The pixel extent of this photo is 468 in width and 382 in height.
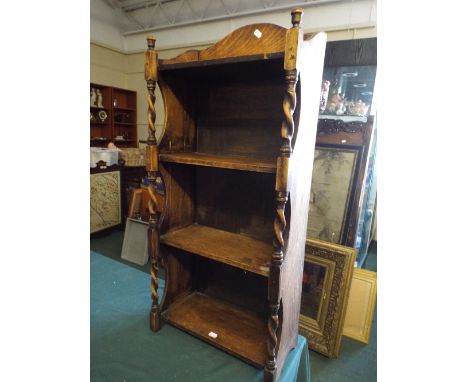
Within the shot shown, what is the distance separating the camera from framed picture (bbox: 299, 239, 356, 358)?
165 centimetres

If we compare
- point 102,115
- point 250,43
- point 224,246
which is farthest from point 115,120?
point 250,43

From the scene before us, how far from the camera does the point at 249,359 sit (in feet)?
3.48

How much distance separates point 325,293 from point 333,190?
801 millimetres

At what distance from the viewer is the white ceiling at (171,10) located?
3588mm

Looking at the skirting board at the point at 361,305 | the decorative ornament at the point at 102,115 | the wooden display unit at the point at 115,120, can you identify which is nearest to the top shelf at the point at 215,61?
the skirting board at the point at 361,305

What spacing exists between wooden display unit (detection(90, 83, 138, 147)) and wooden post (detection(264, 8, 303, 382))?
14.9 ft

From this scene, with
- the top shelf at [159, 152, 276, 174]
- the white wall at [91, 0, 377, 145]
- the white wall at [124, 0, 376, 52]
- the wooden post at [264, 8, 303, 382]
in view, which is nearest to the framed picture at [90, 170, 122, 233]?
the white wall at [91, 0, 377, 145]

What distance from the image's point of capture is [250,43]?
911 mm

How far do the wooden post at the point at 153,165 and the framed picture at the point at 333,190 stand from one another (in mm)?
1394

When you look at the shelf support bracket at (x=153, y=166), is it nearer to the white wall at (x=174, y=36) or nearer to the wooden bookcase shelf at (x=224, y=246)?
the wooden bookcase shelf at (x=224, y=246)

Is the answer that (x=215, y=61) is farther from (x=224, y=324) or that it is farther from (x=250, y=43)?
(x=224, y=324)

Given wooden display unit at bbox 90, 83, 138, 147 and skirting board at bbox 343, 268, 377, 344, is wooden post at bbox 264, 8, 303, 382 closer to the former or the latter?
skirting board at bbox 343, 268, 377, 344
